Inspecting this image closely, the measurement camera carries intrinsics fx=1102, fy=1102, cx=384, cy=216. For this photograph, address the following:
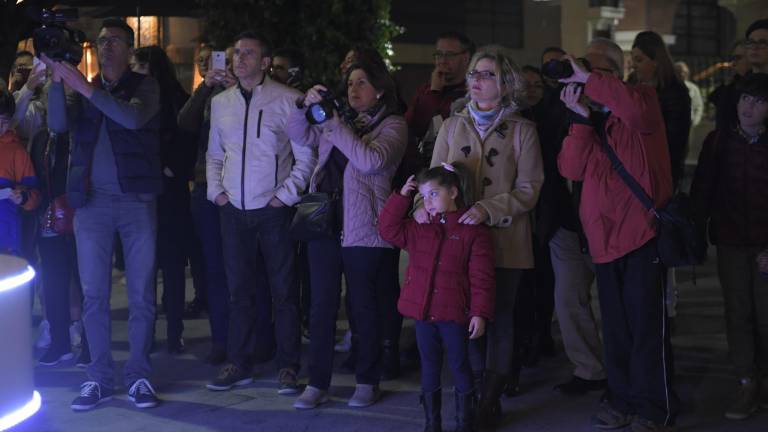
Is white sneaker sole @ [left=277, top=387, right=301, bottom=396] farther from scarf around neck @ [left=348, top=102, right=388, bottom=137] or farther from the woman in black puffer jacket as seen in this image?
the woman in black puffer jacket

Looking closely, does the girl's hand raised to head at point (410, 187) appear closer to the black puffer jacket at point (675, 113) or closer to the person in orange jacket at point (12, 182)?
the black puffer jacket at point (675, 113)

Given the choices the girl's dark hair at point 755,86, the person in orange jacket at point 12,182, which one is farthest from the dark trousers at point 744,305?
the person in orange jacket at point 12,182

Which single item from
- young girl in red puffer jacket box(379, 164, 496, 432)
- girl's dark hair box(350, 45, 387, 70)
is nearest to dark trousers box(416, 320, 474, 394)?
young girl in red puffer jacket box(379, 164, 496, 432)

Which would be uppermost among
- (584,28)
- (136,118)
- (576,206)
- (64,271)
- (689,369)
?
(584,28)

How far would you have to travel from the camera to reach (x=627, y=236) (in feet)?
18.3

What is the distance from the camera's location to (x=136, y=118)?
20.8ft

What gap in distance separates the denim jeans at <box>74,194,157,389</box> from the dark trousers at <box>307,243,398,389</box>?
1007mm

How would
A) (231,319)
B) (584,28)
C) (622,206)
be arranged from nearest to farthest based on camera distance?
1. (622,206)
2. (231,319)
3. (584,28)

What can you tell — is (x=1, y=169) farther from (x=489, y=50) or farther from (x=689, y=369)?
(x=689, y=369)

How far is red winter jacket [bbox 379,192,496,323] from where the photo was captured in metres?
5.53

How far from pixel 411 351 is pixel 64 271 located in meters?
2.47

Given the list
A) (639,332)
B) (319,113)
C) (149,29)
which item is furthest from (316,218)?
(149,29)

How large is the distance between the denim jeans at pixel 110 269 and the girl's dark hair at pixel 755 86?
11.3 feet

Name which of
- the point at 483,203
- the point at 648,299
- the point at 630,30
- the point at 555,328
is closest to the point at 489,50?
the point at 483,203
